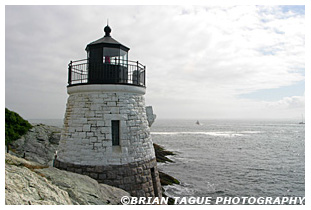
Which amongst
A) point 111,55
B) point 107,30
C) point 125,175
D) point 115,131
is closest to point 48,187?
point 125,175

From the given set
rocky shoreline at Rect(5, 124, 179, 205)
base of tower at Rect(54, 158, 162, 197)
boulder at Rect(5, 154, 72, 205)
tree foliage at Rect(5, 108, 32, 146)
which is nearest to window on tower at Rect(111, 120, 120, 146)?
base of tower at Rect(54, 158, 162, 197)

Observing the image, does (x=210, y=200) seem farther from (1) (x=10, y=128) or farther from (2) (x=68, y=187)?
(1) (x=10, y=128)

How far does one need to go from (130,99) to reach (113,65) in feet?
5.03

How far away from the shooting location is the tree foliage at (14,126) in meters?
15.1

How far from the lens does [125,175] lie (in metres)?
7.73

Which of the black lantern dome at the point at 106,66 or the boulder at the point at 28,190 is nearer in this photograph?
the boulder at the point at 28,190

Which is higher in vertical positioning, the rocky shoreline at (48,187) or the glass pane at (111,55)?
the glass pane at (111,55)

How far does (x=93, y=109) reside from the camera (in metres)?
8.01

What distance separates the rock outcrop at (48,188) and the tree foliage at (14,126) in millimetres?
11283

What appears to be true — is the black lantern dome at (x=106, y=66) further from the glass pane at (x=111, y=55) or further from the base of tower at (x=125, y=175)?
the base of tower at (x=125, y=175)

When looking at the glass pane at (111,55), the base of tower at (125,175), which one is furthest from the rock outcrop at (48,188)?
the glass pane at (111,55)

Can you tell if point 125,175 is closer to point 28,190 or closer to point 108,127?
point 108,127

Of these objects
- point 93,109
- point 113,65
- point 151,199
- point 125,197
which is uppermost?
point 113,65

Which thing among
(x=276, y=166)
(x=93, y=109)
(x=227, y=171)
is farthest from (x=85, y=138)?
(x=276, y=166)
